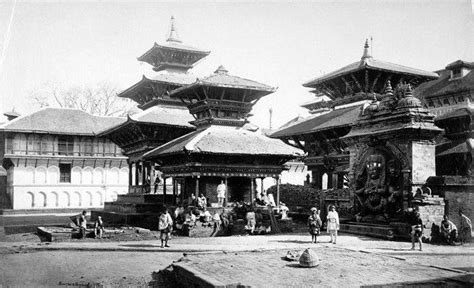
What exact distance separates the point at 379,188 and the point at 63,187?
32.6 m

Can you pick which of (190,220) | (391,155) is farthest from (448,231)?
(190,220)

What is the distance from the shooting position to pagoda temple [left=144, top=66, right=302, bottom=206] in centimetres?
2481

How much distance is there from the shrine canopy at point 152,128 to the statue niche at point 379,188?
15246 mm

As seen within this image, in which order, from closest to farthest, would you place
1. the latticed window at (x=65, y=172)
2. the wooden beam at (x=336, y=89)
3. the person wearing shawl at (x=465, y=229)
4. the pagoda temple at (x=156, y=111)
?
the person wearing shawl at (x=465, y=229) → the wooden beam at (x=336, y=89) → the pagoda temple at (x=156, y=111) → the latticed window at (x=65, y=172)

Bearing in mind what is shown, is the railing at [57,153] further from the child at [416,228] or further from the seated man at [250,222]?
the child at [416,228]

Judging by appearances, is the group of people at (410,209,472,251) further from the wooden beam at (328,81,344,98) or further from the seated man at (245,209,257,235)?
the wooden beam at (328,81,344,98)

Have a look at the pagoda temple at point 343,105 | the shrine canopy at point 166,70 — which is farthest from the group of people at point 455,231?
the shrine canopy at point 166,70

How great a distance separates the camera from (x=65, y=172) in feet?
144

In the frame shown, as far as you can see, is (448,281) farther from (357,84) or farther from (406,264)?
(357,84)

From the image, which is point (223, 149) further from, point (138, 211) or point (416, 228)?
point (416, 228)

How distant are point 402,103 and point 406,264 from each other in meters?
8.70

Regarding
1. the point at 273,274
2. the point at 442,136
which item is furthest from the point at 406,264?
the point at 442,136

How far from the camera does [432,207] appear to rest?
55.3 feet

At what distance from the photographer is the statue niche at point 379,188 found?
60.2 ft
